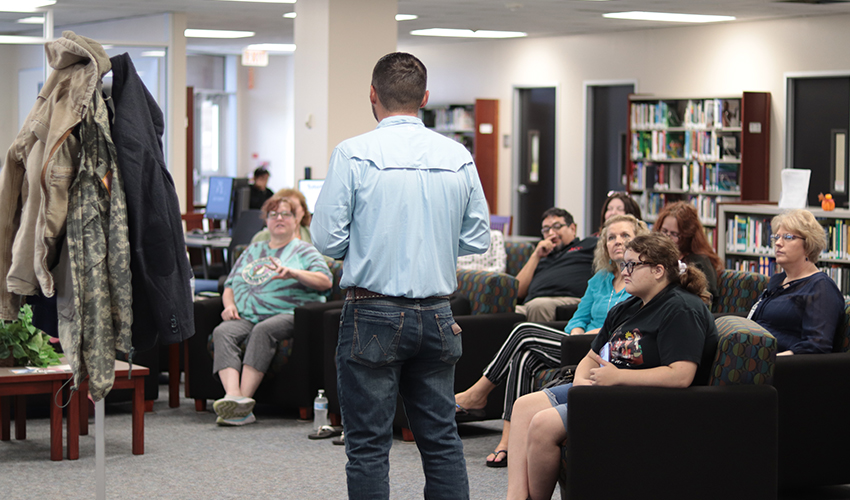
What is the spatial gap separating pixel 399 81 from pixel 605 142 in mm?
10306

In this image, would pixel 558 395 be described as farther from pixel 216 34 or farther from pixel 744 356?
pixel 216 34

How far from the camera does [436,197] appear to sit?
2.71m

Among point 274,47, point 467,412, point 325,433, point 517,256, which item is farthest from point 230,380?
point 274,47

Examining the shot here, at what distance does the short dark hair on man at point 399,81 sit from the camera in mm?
2709

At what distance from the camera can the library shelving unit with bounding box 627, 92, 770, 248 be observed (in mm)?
10516

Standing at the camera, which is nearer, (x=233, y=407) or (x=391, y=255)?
(x=391, y=255)

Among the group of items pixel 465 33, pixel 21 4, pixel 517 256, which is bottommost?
pixel 517 256

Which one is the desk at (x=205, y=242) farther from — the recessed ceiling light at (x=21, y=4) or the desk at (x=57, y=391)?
the desk at (x=57, y=391)

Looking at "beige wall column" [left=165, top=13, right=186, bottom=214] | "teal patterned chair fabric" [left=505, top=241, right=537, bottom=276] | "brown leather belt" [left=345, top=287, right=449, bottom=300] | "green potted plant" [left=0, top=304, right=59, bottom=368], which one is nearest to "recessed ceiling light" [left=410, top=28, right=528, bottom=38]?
"beige wall column" [left=165, top=13, right=186, bottom=214]

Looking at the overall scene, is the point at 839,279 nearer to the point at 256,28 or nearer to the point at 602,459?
the point at 602,459

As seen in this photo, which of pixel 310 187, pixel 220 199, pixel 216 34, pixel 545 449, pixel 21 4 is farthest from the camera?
pixel 216 34

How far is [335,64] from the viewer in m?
8.54

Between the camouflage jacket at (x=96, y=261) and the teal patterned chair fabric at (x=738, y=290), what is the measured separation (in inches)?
118

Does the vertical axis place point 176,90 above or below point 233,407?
above
